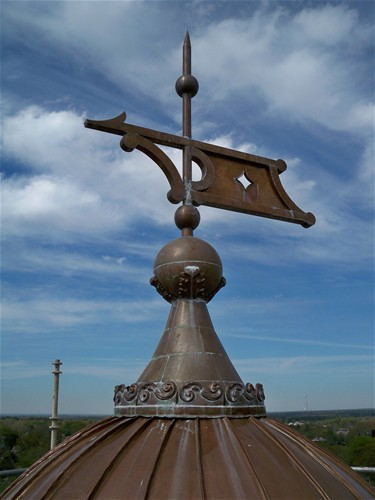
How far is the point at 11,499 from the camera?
3.59 m

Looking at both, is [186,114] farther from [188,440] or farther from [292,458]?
[292,458]

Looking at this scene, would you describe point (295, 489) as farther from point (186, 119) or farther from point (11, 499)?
point (186, 119)

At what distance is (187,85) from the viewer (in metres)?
5.03

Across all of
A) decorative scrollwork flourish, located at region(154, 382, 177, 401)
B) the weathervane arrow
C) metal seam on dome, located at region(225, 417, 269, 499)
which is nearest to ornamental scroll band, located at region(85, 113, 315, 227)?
the weathervane arrow

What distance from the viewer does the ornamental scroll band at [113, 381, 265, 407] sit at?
3.71 meters

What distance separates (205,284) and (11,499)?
7.01 ft

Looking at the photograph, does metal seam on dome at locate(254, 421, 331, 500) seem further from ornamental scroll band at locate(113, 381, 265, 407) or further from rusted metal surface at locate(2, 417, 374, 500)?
ornamental scroll band at locate(113, 381, 265, 407)

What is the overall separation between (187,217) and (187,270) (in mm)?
523

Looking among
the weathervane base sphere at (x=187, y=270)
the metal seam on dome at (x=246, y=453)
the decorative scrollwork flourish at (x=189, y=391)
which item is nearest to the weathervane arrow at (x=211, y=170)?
the weathervane base sphere at (x=187, y=270)

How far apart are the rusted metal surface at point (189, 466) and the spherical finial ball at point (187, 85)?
3.09 meters

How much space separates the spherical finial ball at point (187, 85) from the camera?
5.03 meters

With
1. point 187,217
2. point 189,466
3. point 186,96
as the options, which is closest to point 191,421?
point 189,466

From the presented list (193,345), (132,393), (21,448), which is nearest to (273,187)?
(193,345)

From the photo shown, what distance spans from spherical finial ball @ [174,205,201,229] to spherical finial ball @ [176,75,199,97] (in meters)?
1.26
